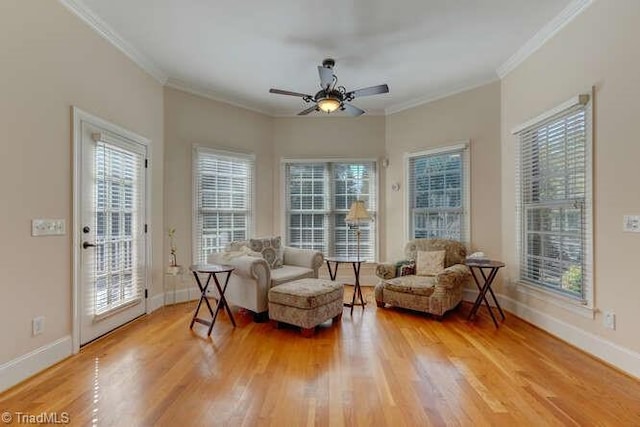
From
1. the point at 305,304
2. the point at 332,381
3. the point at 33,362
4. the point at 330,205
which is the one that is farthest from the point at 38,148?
the point at 330,205

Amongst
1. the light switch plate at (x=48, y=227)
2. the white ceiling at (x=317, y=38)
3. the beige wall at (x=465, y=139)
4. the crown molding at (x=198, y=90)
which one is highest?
the white ceiling at (x=317, y=38)

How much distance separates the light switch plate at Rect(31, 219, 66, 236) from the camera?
2.38 meters

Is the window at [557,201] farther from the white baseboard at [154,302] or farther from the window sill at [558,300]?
the white baseboard at [154,302]

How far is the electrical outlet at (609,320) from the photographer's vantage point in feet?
8.27

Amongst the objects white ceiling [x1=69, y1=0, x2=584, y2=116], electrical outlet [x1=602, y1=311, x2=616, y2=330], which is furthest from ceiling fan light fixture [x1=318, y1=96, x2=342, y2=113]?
electrical outlet [x1=602, y1=311, x2=616, y2=330]

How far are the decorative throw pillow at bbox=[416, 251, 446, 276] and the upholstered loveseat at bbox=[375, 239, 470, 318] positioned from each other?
0.18ft

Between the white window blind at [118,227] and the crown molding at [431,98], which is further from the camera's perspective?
the crown molding at [431,98]

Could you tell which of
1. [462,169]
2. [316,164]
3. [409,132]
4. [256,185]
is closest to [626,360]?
[462,169]

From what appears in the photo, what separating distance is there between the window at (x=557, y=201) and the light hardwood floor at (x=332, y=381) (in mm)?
638

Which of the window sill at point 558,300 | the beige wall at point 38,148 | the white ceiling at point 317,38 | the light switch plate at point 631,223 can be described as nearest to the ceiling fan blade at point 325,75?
the white ceiling at point 317,38

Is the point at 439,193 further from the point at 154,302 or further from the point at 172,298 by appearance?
the point at 154,302

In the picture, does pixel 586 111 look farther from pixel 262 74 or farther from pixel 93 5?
pixel 93 5

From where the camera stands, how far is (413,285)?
149 inches

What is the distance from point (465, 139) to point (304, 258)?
9.05ft
